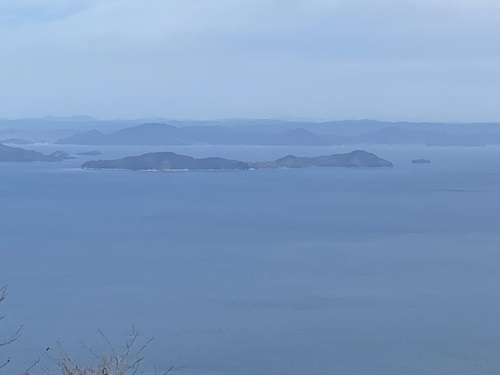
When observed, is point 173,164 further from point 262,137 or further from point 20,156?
point 262,137

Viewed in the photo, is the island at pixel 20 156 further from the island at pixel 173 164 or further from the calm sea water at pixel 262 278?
the calm sea water at pixel 262 278

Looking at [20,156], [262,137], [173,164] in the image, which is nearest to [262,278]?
[173,164]

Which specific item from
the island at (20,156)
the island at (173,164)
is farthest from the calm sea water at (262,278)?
the island at (20,156)

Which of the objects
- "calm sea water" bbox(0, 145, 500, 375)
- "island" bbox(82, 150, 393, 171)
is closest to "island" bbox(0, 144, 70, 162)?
"island" bbox(82, 150, 393, 171)

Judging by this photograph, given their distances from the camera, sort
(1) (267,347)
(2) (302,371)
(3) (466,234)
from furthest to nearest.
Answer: (3) (466,234) → (1) (267,347) → (2) (302,371)

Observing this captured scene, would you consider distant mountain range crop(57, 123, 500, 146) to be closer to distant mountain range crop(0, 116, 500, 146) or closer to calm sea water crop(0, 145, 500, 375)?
distant mountain range crop(0, 116, 500, 146)

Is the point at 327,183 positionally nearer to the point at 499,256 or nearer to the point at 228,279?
the point at 499,256

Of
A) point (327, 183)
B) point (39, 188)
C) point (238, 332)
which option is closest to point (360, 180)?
point (327, 183)
